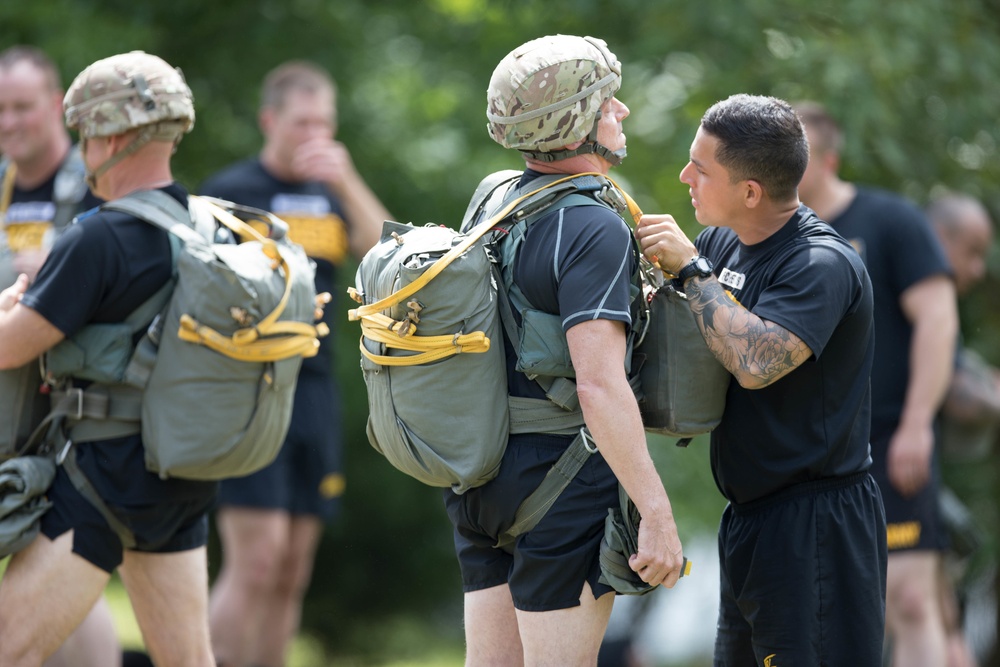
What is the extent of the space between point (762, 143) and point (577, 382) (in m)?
0.93

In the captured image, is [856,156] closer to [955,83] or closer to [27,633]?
[955,83]

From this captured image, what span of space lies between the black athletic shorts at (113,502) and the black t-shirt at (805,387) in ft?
6.24

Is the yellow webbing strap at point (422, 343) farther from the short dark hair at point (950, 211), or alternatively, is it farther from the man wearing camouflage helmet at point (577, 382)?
the short dark hair at point (950, 211)

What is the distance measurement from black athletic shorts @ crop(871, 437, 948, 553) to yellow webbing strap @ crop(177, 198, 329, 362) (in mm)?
2942

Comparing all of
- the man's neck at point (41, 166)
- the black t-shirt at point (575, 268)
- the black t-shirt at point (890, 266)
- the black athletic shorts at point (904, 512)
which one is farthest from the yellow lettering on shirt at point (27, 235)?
the black athletic shorts at point (904, 512)

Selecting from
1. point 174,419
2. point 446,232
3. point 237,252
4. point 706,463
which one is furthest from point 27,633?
point 706,463

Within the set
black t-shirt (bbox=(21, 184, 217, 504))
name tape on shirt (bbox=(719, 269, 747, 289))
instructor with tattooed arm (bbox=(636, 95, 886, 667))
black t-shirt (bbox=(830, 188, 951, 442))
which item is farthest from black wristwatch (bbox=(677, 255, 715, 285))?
black t-shirt (bbox=(830, 188, 951, 442))

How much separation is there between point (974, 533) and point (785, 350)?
390 centimetres

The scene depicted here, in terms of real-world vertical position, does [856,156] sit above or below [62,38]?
below

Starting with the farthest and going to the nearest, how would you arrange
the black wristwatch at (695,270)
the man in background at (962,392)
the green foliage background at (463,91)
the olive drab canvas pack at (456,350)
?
1. the green foliage background at (463,91)
2. the man in background at (962,392)
3. the black wristwatch at (695,270)
4. the olive drab canvas pack at (456,350)

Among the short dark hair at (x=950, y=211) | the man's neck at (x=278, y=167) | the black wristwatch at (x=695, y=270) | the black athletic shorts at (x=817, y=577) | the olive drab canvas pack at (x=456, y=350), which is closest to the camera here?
the olive drab canvas pack at (x=456, y=350)

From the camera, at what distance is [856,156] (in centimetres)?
695

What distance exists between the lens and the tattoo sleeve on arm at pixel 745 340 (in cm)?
349

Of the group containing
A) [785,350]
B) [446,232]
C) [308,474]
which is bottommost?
[308,474]
